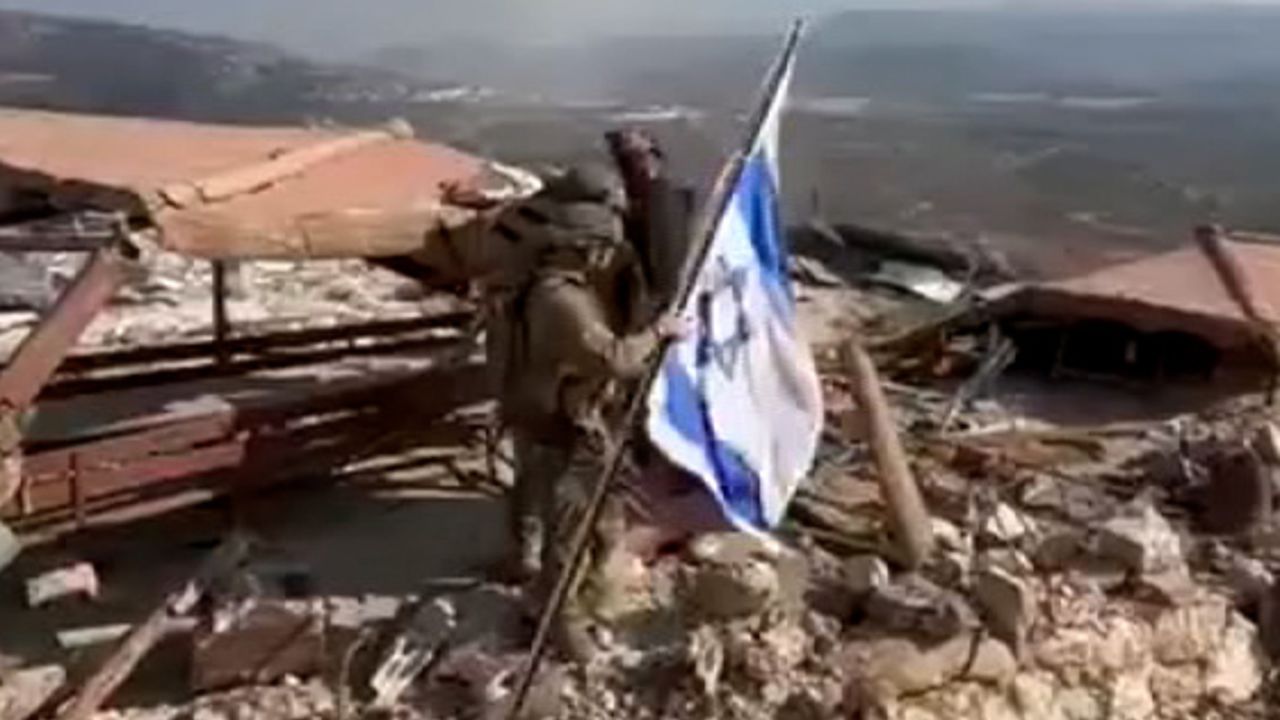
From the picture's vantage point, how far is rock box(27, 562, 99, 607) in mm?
7508

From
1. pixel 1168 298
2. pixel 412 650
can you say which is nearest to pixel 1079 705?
pixel 412 650

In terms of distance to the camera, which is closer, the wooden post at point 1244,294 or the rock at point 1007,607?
the rock at point 1007,607

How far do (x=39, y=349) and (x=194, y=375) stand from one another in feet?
7.71

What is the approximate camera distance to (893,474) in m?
8.07

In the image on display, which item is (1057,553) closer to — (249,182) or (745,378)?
(745,378)

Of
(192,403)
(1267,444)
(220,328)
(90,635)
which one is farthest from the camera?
(220,328)

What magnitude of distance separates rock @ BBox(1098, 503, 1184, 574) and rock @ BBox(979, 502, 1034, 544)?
29 centimetres

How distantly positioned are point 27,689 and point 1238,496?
4430 mm

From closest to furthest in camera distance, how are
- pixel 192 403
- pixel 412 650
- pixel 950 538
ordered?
1. pixel 412 650
2. pixel 950 538
3. pixel 192 403

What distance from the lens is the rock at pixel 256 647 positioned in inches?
270

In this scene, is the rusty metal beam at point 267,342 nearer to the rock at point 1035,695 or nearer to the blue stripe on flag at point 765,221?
the blue stripe on flag at point 765,221

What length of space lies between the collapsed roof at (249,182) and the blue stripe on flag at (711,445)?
122cm

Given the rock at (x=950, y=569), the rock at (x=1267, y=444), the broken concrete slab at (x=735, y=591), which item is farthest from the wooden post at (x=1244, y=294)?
the broken concrete slab at (x=735, y=591)

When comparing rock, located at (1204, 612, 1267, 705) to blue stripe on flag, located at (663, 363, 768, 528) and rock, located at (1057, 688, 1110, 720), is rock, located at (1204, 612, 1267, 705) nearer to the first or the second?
rock, located at (1057, 688, 1110, 720)
